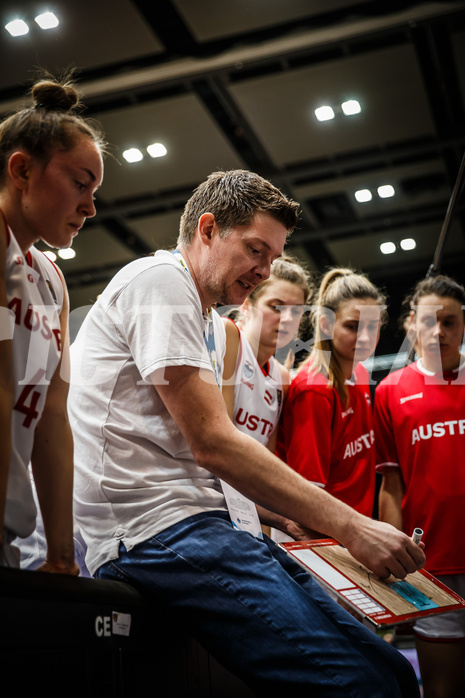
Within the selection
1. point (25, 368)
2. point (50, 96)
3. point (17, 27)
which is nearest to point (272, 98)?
point (17, 27)

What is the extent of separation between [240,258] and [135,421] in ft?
1.61

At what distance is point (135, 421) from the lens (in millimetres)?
1341

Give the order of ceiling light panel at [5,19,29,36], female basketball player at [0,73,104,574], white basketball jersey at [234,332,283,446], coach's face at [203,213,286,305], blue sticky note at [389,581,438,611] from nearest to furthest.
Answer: female basketball player at [0,73,104,574] < blue sticky note at [389,581,438,611] < coach's face at [203,213,286,305] < white basketball jersey at [234,332,283,446] < ceiling light panel at [5,19,29,36]

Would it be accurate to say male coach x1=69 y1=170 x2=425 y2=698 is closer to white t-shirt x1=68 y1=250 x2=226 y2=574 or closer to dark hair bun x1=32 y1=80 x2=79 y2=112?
white t-shirt x1=68 y1=250 x2=226 y2=574

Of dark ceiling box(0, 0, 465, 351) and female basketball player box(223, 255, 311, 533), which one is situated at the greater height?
dark ceiling box(0, 0, 465, 351)

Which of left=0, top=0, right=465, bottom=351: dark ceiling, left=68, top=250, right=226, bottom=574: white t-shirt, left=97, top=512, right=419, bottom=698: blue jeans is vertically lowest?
left=97, top=512, right=419, bottom=698: blue jeans

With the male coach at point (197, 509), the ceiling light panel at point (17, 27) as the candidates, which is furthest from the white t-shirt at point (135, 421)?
the ceiling light panel at point (17, 27)

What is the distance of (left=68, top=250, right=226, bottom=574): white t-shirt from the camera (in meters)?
1.28

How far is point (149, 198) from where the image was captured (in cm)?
580

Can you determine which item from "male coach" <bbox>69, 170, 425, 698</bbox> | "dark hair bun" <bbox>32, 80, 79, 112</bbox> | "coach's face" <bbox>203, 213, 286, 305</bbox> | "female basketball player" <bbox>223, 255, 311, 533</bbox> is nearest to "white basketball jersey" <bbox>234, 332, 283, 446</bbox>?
"female basketball player" <bbox>223, 255, 311, 533</bbox>

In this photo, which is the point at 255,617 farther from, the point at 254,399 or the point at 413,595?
the point at 254,399

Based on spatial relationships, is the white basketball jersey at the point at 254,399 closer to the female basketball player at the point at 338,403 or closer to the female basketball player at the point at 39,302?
the female basketball player at the point at 338,403

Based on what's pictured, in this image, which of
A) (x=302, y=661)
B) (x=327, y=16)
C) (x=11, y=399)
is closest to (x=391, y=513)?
(x=302, y=661)

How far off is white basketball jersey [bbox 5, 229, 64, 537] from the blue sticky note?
73 centimetres
